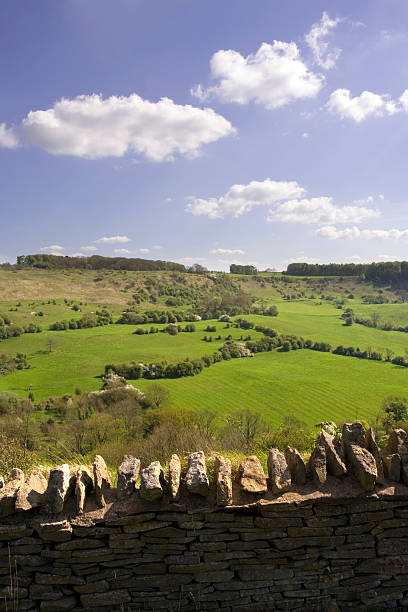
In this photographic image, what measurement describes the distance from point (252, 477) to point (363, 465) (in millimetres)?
1452

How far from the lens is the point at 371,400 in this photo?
5803 cm

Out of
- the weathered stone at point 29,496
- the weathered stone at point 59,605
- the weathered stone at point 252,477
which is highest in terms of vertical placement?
the weathered stone at point 252,477

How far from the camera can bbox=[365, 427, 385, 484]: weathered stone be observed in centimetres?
456

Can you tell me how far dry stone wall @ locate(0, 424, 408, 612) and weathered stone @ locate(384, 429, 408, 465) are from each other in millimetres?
273

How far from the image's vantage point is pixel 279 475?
174 inches

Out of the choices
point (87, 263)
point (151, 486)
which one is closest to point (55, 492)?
point (151, 486)

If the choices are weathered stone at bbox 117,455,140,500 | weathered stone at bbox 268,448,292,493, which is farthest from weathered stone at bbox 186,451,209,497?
weathered stone at bbox 268,448,292,493

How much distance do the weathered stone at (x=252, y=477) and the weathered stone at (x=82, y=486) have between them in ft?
6.56

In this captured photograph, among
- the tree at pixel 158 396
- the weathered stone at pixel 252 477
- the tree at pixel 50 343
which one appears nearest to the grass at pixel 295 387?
the tree at pixel 158 396

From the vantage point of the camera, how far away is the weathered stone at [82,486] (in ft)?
13.8

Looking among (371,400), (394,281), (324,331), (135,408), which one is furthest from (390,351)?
(394,281)

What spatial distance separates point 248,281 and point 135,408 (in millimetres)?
151463

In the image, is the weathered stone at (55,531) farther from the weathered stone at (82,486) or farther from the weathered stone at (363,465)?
the weathered stone at (363,465)

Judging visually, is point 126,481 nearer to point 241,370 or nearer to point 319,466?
point 319,466
